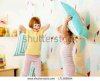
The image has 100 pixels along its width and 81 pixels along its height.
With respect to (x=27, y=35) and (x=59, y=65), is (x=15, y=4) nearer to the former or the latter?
(x=27, y=35)

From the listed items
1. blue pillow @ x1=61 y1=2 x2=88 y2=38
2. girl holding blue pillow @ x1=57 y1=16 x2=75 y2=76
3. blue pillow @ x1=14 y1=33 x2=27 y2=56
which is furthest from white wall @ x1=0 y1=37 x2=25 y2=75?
blue pillow @ x1=61 y1=2 x2=88 y2=38

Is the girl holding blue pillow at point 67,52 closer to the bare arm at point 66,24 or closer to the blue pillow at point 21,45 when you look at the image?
the bare arm at point 66,24

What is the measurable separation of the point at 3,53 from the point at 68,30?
570 millimetres

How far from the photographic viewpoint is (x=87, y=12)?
4.68 feet

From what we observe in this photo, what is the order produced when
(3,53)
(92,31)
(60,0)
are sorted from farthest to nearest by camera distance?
(3,53)
(60,0)
(92,31)

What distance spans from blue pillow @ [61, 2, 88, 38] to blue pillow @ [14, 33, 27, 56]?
40 centimetres

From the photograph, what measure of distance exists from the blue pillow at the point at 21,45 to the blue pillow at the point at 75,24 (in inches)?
15.6

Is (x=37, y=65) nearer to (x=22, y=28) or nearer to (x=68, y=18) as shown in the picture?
(x=22, y=28)

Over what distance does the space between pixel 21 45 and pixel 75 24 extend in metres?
0.48

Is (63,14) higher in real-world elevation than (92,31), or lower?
higher

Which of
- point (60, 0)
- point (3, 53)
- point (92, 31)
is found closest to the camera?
point (92, 31)

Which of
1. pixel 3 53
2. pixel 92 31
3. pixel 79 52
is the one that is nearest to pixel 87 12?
pixel 92 31

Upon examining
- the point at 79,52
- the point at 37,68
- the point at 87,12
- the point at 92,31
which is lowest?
the point at 37,68

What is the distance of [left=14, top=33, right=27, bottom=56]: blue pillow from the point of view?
1.58 m
